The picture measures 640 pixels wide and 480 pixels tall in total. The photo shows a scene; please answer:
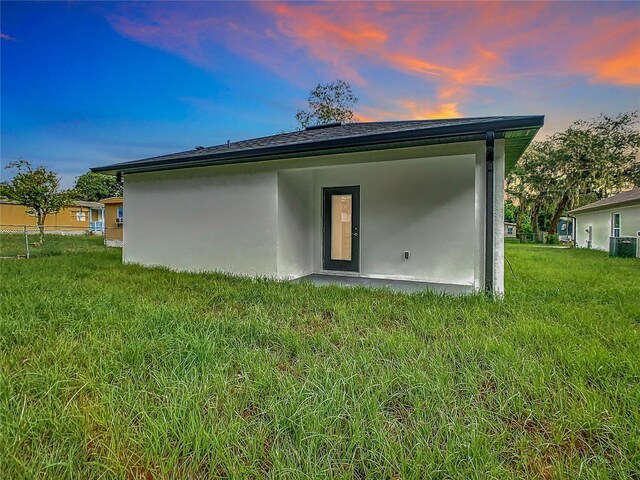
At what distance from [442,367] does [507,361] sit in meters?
0.55

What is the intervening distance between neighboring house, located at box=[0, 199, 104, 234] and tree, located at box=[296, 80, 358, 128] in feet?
56.7

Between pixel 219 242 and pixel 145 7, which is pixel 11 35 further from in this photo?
pixel 219 242

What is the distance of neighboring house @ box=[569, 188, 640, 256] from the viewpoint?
41.1ft

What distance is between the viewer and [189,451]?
1569 millimetres

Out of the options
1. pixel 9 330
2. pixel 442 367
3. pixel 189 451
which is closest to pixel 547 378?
pixel 442 367

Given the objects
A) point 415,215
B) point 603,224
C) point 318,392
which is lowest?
point 318,392

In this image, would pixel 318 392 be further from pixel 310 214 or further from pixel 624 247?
pixel 624 247

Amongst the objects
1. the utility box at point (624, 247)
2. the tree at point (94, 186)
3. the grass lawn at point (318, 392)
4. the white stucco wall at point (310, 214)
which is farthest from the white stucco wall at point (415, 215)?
the tree at point (94, 186)

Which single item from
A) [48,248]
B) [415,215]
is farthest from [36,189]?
[415,215]

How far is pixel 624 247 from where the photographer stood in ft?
39.8

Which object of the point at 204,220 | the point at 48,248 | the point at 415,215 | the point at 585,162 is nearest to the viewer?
the point at 415,215

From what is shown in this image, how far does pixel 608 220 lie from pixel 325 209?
1577cm

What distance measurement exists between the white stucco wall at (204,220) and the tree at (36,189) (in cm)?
1109

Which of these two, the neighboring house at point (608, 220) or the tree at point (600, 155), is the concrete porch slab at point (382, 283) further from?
the tree at point (600, 155)
